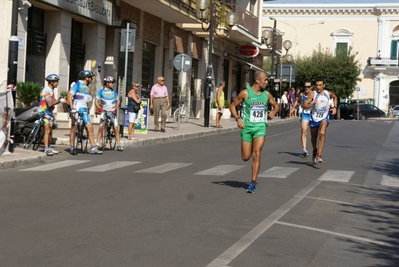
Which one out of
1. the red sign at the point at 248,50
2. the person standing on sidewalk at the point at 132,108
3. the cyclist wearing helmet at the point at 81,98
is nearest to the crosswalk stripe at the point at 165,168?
the cyclist wearing helmet at the point at 81,98

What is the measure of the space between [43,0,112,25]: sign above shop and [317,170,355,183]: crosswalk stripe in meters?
11.3

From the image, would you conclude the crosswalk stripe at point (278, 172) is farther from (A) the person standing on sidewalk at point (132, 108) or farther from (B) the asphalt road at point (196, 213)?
(A) the person standing on sidewalk at point (132, 108)

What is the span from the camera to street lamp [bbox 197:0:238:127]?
32.1 meters

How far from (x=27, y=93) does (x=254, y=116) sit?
10.8 metres

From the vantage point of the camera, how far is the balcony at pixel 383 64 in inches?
3169

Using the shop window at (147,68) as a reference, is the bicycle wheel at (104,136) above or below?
below

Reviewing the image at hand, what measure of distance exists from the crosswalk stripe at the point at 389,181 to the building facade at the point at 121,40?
895cm

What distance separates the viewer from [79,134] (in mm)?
18422

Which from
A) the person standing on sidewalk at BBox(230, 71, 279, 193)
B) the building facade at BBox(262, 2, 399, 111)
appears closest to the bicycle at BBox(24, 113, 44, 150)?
the person standing on sidewalk at BBox(230, 71, 279, 193)

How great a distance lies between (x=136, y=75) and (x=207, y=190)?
20.3 meters

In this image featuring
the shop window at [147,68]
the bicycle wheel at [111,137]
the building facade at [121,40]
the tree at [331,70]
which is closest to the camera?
the bicycle wheel at [111,137]

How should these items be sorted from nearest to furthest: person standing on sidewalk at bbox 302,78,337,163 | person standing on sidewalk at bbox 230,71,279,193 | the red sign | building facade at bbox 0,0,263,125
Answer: person standing on sidewalk at bbox 230,71,279,193 < person standing on sidewalk at bbox 302,78,337,163 < building facade at bbox 0,0,263,125 < the red sign

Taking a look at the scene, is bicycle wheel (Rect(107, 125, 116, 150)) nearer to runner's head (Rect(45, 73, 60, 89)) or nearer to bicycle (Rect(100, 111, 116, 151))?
bicycle (Rect(100, 111, 116, 151))

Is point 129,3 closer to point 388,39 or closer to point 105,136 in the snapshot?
point 105,136
